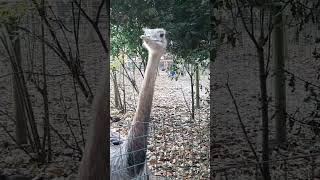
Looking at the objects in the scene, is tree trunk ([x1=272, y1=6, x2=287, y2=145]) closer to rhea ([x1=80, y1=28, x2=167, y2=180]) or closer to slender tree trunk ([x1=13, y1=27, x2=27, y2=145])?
rhea ([x1=80, y1=28, x2=167, y2=180])

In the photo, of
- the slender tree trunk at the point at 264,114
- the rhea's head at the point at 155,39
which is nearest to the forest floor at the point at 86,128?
the rhea's head at the point at 155,39

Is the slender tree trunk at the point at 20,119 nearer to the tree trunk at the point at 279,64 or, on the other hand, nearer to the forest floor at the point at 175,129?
the forest floor at the point at 175,129

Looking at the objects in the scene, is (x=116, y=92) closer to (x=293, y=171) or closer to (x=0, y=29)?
(x=0, y=29)

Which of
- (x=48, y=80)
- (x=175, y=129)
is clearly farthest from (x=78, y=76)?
(x=175, y=129)

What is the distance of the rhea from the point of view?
6.74 ft

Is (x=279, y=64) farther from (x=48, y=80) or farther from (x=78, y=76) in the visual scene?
(x=48, y=80)

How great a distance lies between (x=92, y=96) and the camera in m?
2.05

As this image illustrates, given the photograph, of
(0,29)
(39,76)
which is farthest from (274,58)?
(0,29)

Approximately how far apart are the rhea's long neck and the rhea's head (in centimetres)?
3

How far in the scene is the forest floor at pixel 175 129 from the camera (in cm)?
208

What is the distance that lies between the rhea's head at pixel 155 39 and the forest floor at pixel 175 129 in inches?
4.4

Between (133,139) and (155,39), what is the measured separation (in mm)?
471

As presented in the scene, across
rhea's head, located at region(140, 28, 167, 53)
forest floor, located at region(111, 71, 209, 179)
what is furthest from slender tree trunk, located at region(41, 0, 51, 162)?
rhea's head, located at region(140, 28, 167, 53)

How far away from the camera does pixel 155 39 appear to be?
2062mm
